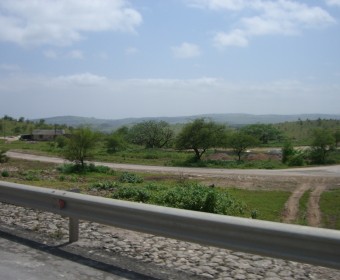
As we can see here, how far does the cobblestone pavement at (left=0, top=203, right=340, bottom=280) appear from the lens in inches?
202

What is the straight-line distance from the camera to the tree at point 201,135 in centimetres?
6184

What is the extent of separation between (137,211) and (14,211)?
433 cm

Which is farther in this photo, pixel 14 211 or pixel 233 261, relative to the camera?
pixel 14 211

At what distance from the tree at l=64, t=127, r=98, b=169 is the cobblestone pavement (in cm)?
3902

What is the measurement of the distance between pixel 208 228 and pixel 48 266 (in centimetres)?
203

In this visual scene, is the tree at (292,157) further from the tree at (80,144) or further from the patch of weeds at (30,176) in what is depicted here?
the patch of weeds at (30,176)

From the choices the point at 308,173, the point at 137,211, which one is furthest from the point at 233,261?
the point at 308,173

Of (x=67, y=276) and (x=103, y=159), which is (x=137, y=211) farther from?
(x=103, y=159)

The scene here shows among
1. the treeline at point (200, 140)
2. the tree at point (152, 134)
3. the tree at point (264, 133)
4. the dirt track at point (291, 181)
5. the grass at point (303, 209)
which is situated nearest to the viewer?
the grass at point (303, 209)

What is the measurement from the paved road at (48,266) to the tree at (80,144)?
40.7 meters

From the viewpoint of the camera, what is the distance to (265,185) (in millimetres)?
38344

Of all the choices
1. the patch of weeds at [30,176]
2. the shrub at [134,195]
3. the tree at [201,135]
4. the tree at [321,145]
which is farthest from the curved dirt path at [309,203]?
the tree at [201,135]

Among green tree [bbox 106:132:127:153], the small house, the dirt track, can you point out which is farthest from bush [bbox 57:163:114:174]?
the small house

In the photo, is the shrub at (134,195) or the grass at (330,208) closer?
the shrub at (134,195)
